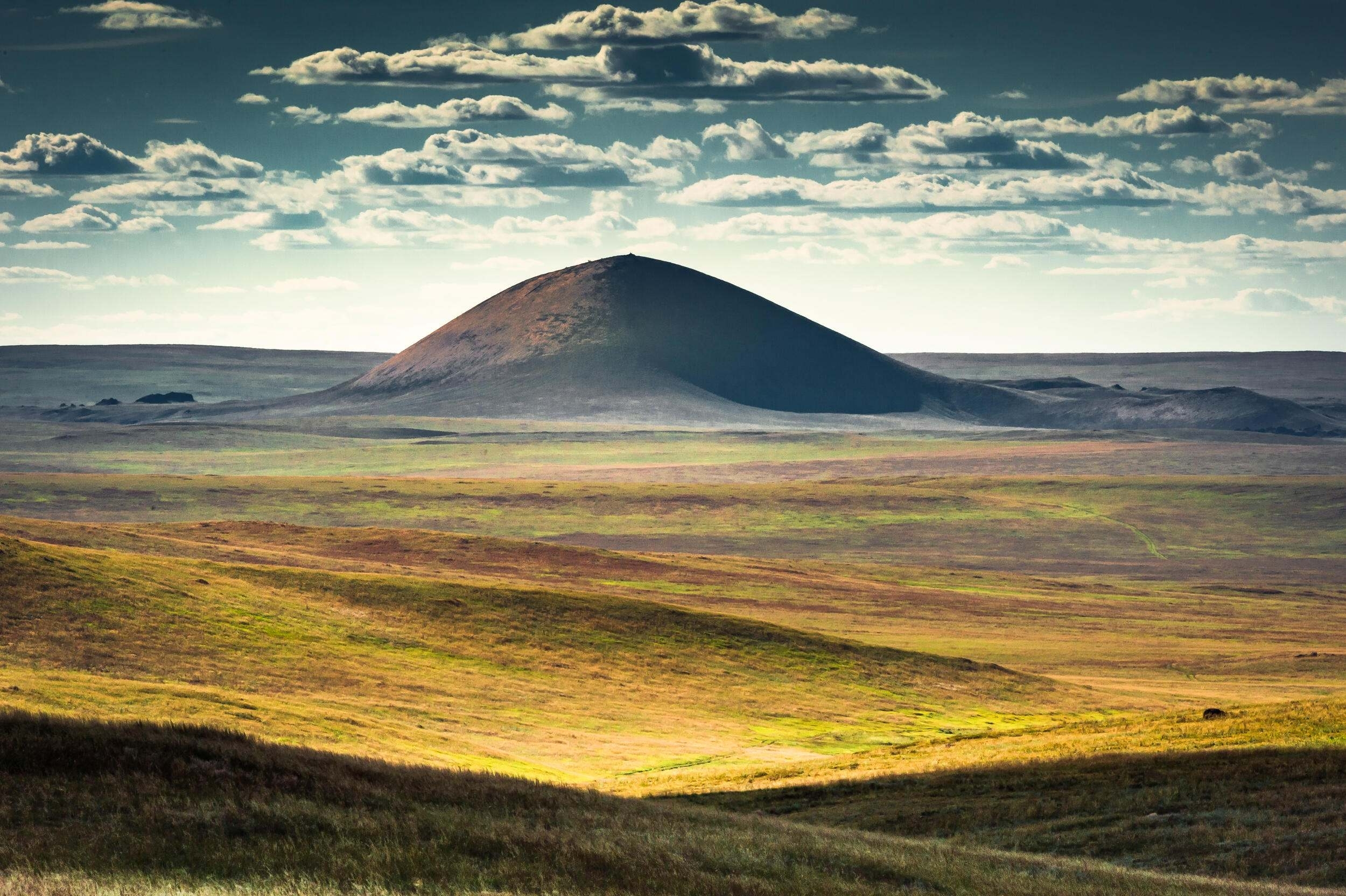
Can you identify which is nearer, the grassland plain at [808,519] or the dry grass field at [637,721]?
the dry grass field at [637,721]

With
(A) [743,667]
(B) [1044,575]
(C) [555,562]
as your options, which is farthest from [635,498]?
(A) [743,667]

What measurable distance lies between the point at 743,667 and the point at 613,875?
50860 millimetres

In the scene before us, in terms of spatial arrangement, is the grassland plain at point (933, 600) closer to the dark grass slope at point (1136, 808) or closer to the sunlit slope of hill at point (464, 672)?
the sunlit slope of hill at point (464, 672)

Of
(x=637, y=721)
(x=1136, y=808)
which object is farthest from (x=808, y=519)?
(x=1136, y=808)

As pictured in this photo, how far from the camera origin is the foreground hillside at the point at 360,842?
632 inches

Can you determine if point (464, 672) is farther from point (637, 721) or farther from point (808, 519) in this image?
point (808, 519)

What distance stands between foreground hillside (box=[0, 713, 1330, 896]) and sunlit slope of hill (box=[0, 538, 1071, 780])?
16.1 meters

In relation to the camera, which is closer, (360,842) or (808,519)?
(360,842)

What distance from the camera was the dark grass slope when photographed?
951 inches

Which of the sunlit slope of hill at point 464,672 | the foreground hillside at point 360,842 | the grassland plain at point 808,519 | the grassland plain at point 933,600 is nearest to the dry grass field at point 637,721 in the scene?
the foreground hillside at point 360,842

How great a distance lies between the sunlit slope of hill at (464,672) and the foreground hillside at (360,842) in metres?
16.1

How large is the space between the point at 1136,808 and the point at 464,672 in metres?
36.5

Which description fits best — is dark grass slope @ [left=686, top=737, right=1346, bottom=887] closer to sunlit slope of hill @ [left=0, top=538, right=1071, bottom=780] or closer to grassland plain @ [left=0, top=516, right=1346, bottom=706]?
sunlit slope of hill @ [left=0, top=538, right=1071, bottom=780]

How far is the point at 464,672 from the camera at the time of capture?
59.6 m
